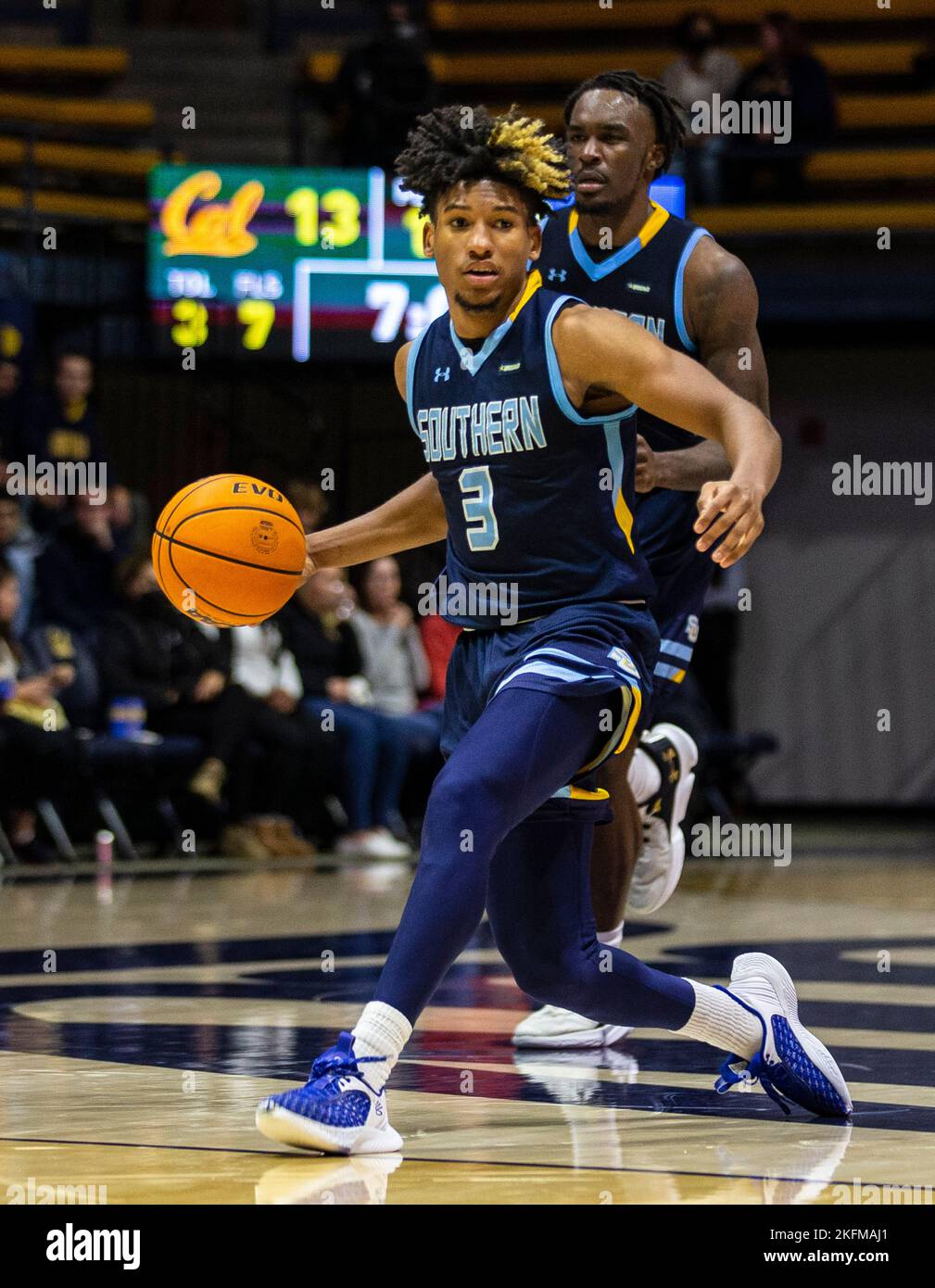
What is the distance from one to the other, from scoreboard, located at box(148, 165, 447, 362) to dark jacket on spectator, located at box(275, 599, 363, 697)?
2.18m

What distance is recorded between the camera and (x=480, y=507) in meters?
3.92

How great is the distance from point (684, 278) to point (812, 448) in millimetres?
10490

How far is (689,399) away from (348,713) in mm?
8045

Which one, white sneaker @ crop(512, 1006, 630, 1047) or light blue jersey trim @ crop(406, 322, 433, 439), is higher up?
light blue jersey trim @ crop(406, 322, 433, 439)

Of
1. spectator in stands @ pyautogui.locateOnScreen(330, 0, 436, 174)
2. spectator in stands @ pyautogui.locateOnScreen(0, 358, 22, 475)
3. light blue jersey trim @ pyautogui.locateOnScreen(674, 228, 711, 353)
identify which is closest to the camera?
light blue jersey trim @ pyautogui.locateOnScreen(674, 228, 711, 353)

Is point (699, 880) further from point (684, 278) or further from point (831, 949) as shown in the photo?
point (684, 278)

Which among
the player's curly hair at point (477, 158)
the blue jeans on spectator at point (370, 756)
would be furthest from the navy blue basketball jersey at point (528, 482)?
the blue jeans on spectator at point (370, 756)

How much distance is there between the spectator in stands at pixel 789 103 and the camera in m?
13.8

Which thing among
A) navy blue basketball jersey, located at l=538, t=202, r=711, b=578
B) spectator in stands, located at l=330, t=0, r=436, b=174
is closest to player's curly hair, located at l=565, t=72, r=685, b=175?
navy blue basketball jersey, located at l=538, t=202, r=711, b=578

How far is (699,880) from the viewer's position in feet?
33.2

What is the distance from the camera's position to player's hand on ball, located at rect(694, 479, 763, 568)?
10.8 ft

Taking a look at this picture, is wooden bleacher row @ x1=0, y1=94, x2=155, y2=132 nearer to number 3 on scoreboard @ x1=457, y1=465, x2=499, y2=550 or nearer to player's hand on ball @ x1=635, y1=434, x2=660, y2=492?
player's hand on ball @ x1=635, y1=434, x2=660, y2=492

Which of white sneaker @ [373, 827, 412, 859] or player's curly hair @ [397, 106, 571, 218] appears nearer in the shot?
player's curly hair @ [397, 106, 571, 218]
